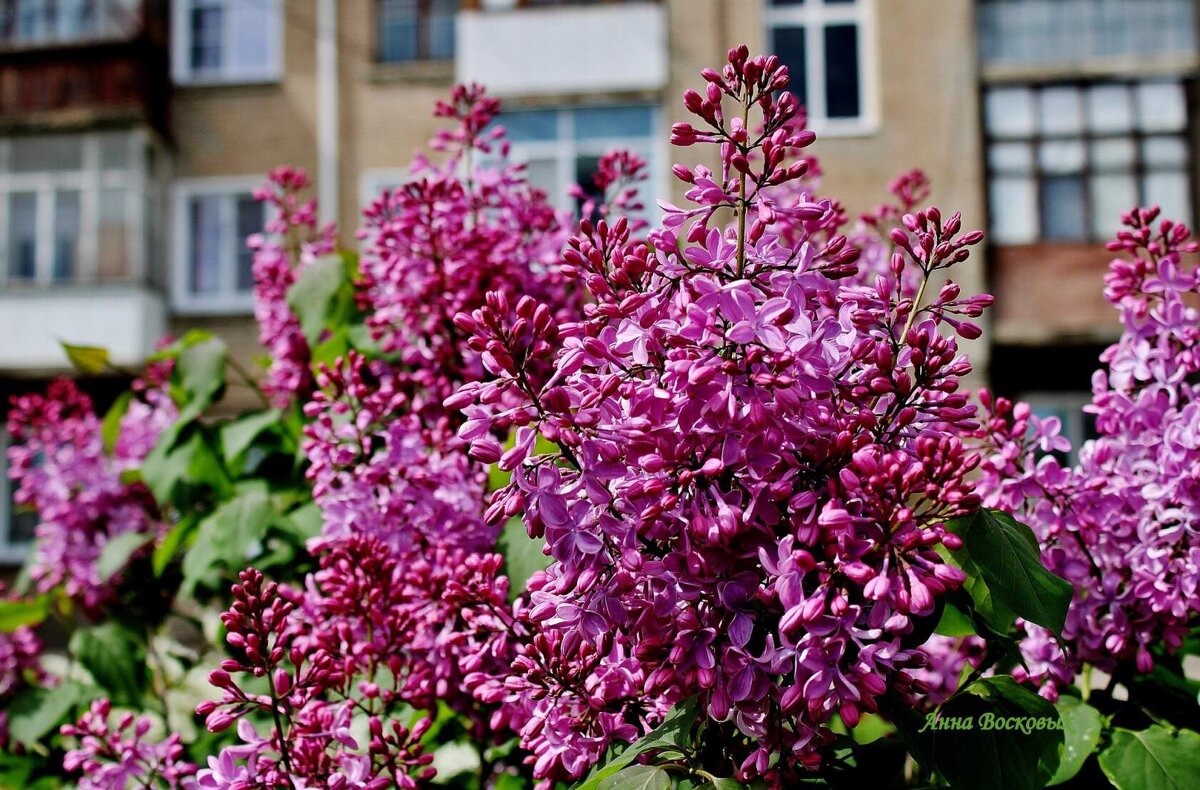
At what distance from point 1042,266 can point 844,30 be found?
11.8 ft

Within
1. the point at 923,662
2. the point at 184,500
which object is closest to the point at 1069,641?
the point at 923,662

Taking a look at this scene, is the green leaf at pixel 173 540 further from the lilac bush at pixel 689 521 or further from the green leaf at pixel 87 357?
the green leaf at pixel 87 357

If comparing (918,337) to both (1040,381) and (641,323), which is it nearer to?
(641,323)

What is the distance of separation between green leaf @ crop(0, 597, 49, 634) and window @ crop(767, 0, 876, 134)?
40.9 feet

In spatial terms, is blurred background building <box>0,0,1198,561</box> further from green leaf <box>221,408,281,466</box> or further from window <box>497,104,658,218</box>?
green leaf <box>221,408,281,466</box>

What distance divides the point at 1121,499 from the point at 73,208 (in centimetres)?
1569

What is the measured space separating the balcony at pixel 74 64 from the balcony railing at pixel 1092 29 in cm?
1024

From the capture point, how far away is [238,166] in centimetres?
1592

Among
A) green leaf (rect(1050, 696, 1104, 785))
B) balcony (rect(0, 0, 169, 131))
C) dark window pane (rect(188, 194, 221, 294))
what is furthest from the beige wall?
green leaf (rect(1050, 696, 1104, 785))

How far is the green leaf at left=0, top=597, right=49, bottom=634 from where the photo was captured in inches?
134

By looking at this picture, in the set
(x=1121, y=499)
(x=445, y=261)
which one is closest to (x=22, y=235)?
(x=445, y=261)

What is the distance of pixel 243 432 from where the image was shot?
283cm

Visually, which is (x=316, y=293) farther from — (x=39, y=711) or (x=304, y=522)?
(x=39, y=711)

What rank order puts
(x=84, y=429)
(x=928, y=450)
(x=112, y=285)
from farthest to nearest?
(x=112, y=285)
(x=84, y=429)
(x=928, y=450)
